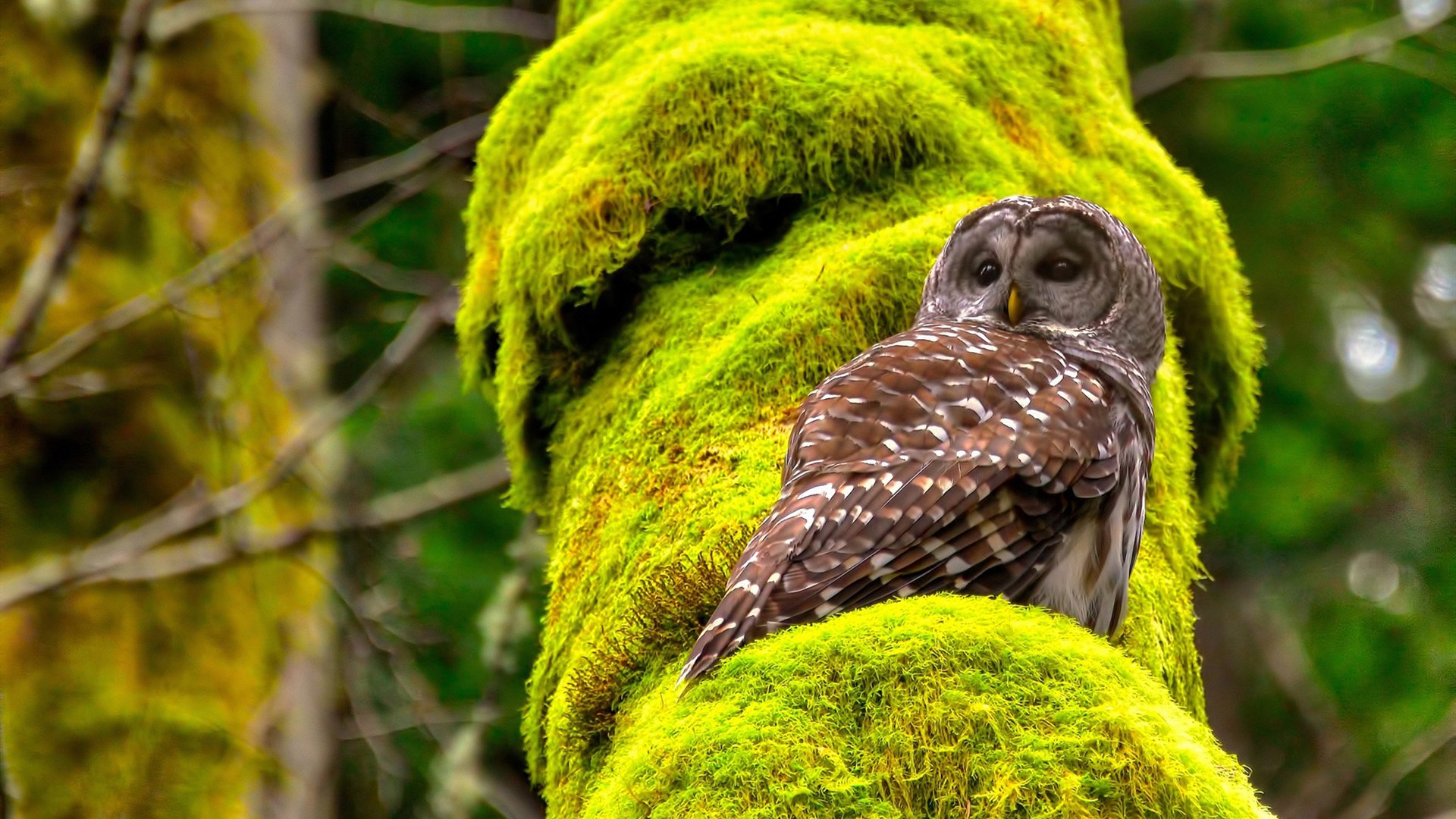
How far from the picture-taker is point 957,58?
3.32 metres

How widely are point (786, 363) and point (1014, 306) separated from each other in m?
0.57

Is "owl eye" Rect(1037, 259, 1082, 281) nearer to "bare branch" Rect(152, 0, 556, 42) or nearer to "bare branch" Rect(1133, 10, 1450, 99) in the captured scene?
"bare branch" Rect(152, 0, 556, 42)

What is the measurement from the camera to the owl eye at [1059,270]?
2900 mm

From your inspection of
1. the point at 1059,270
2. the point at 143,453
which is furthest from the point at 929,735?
the point at 143,453

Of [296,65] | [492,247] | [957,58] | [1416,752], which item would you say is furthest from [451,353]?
[1416,752]

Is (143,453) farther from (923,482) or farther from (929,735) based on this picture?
(929,735)

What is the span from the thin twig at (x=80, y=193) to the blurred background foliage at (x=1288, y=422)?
1989mm

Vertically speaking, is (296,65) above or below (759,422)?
above

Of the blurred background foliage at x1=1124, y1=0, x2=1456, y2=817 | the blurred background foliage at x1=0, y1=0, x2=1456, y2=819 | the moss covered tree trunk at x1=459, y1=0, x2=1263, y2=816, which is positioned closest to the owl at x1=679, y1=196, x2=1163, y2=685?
the moss covered tree trunk at x1=459, y1=0, x2=1263, y2=816

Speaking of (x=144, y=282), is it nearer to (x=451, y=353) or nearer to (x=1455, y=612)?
(x=451, y=353)

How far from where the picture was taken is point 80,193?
10.1 feet

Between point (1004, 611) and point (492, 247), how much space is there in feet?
6.47

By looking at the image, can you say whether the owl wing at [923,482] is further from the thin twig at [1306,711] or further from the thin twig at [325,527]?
the thin twig at [1306,711]

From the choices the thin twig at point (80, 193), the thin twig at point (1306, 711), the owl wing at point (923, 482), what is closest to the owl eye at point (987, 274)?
the owl wing at point (923, 482)
